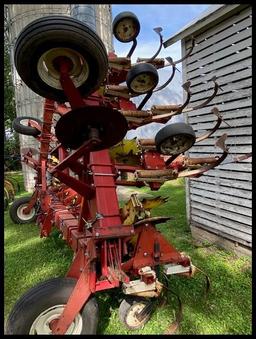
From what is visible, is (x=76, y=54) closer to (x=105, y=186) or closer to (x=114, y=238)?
(x=105, y=186)

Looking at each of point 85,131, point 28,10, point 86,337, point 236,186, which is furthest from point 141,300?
point 28,10

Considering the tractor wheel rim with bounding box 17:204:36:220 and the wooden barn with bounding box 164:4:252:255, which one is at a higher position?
the wooden barn with bounding box 164:4:252:255

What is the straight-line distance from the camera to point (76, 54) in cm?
245

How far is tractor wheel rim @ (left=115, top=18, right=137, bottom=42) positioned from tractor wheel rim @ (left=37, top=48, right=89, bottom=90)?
1.56m

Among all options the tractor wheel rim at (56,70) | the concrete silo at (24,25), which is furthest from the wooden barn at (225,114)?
the concrete silo at (24,25)

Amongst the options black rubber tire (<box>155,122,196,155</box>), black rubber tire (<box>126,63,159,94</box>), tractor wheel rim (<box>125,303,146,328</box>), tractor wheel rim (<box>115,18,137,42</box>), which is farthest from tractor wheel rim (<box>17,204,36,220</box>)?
black rubber tire (<box>155,122,196,155</box>)

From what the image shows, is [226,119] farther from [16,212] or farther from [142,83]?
[16,212]

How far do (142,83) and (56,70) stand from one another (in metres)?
1.10

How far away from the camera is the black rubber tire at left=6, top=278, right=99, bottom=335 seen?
8.11 ft

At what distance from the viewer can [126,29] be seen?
387 centimetres

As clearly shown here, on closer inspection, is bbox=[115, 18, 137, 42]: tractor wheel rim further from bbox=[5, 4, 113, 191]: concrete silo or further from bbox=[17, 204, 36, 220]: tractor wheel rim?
bbox=[5, 4, 113, 191]: concrete silo

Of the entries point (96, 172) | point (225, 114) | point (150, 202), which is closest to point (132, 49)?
point (225, 114)

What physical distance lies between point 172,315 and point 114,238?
1.12m

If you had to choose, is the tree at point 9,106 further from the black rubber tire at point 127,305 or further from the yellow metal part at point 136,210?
the black rubber tire at point 127,305
